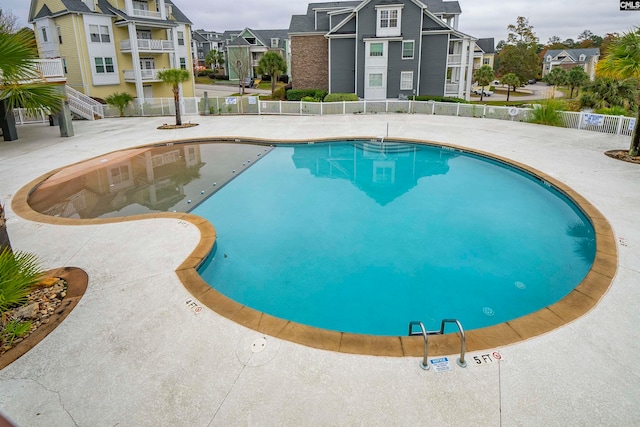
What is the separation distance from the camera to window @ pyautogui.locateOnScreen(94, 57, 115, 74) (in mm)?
30266

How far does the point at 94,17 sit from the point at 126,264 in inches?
1211

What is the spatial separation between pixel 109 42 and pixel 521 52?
49.2 metres

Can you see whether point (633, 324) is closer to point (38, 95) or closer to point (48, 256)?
point (48, 256)

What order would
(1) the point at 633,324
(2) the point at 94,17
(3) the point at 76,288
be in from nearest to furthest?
(1) the point at 633,324 < (3) the point at 76,288 < (2) the point at 94,17

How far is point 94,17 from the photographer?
96.9ft

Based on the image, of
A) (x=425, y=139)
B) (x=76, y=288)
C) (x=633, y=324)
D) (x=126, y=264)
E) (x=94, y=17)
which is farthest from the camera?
(x=94, y=17)

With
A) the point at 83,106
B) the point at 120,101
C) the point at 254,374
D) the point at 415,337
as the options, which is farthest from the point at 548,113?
the point at 83,106

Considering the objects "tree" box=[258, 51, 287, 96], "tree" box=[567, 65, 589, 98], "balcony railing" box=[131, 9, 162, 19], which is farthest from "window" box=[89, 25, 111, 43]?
"tree" box=[567, 65, 589, 98]

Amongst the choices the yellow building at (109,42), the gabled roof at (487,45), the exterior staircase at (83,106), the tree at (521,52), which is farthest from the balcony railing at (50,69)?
the gabled roof at (487,45)

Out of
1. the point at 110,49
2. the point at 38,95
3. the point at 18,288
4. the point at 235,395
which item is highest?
the point at 110,49

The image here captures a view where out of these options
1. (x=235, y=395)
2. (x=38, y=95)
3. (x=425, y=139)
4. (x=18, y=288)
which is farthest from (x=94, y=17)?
(x=235, y=395)

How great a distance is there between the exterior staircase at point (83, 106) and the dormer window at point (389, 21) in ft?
64.7

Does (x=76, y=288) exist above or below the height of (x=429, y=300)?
above

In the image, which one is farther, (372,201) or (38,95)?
(38,95)
